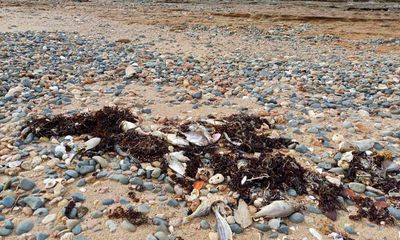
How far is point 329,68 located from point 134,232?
749cm

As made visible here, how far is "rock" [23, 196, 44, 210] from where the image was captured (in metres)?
3.65

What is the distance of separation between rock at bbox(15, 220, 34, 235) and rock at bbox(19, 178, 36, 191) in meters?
0.56

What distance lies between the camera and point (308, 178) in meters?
4.23

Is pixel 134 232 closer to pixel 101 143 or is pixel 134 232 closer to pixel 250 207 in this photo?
pixel 250 207

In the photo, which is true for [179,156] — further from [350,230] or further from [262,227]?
[350,230]

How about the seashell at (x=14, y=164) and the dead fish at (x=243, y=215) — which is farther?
the seashell at (x=14, y=164)

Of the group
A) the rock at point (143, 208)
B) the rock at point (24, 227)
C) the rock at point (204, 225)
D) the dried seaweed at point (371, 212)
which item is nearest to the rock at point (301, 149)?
the dried seaweed at point (371, 212)

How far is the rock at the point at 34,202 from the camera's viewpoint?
12.0ft

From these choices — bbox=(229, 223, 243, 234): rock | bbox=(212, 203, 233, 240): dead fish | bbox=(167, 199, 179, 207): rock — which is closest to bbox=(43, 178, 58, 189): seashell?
bbox=(167, 199, 179, 207): rock

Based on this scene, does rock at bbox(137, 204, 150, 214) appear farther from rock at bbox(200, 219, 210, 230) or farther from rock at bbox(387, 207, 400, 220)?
rock at bbox(387, 207, 400, 220)

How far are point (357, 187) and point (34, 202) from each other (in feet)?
10.9

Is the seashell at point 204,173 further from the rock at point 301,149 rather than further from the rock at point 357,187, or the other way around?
the rock at point 357,187

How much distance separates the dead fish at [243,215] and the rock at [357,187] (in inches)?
50.0

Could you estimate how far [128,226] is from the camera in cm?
344
